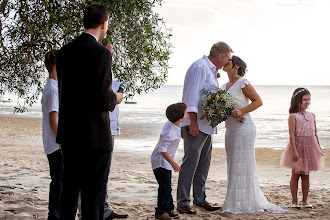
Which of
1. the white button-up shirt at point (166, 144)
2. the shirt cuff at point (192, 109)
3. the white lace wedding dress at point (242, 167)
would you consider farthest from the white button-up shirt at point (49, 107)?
the white lace wedding dress at point (242, 167)

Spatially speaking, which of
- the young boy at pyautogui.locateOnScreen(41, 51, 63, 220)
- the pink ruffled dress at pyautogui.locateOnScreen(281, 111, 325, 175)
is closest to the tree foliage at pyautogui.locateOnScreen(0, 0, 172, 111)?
the young boy at pyautogui.locateOnScreen(41, 51, 63, 220)

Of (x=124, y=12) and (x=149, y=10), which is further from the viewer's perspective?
(x=149, y=10)

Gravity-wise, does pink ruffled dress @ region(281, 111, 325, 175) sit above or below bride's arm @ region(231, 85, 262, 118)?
below

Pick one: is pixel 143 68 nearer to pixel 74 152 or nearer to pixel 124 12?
pixel 124 12

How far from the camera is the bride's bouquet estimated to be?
5758mm

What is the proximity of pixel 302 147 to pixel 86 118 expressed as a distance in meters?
4.51

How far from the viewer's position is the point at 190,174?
5.98 meters

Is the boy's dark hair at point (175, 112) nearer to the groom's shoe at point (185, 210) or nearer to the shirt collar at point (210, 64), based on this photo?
the shirt collar at point (210, 64)

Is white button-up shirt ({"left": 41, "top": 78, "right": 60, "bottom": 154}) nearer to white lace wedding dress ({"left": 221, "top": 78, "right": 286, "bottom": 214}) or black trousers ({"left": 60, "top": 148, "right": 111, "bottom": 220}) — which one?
black trousers ({"left": 60, "top": 148, "right": 111, "bottom": 220})

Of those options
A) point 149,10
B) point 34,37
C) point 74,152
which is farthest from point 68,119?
point 149,10

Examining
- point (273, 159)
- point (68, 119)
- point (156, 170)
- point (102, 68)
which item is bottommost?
point (273, 159)

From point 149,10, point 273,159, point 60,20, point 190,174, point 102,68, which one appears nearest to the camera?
point 102,68

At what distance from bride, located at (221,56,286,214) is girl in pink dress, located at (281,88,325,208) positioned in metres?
0.79

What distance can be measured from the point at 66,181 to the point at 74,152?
282 mm
